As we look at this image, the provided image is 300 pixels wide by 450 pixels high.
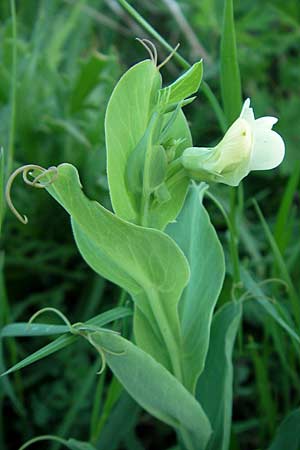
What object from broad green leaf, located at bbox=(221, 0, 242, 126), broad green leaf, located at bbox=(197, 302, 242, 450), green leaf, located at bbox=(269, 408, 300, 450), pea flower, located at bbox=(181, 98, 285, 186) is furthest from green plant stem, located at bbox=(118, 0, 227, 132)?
green leaf, located at bbox=(269, 408, 300, 450)

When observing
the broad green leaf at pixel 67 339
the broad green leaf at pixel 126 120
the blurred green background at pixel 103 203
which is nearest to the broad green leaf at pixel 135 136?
the broad green leaf at pixel 126 120

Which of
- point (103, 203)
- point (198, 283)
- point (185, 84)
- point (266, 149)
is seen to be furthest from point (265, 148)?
point (103, 203)

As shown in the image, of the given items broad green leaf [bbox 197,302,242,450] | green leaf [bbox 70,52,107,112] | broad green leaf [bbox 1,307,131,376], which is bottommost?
broad green leaf [bbox 197,302,242,450]

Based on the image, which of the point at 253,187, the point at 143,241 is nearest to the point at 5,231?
the point at 253,187

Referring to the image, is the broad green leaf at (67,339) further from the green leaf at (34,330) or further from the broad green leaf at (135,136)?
the broad green leaf at (135,136)

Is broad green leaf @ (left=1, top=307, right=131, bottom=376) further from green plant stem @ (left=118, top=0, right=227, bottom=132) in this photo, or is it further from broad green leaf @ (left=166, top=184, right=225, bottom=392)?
green plant stem @ (left=118, top=0, right=227, bottom=132)

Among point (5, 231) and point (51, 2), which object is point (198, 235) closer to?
point (5, 231)
